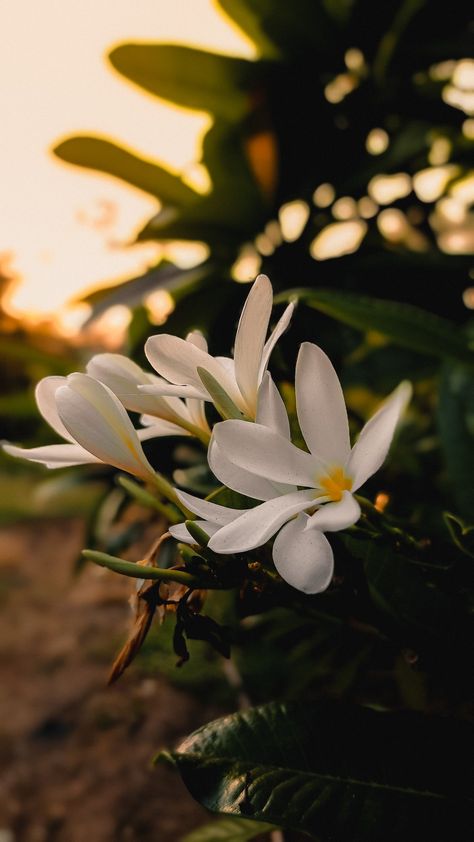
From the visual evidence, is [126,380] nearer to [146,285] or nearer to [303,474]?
[303,474]

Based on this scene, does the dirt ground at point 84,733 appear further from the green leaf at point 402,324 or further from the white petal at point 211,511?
the white petal at point 211,511

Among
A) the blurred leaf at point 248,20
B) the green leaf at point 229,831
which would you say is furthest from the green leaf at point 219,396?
the blurred leaf at point 248,20

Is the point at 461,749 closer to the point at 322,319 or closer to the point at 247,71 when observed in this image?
the point at 322,319

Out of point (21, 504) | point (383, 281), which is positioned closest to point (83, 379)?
point (383, 281)

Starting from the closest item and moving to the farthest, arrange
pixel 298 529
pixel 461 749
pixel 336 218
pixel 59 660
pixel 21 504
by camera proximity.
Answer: pixel 298 529 → pixel 461 749 → pixel 336 218 → pixel 59 660 → pixel 21 504

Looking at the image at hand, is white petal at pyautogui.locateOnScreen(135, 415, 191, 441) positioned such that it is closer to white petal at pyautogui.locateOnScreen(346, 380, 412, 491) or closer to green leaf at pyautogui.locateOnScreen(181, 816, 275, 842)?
white petal at pyautogui.locateOnScreen(346, 380, 412, 491)

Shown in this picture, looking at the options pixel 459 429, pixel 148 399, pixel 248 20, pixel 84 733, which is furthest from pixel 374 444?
pixel 84 733
